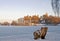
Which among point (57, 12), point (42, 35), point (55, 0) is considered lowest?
point (42, 35)

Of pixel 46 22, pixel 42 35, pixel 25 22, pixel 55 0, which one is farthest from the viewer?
pixel 25 22

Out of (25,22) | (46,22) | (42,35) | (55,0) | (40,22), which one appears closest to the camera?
(55,0)

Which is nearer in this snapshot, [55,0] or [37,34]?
[55,0]

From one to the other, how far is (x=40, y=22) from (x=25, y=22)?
9160 mm

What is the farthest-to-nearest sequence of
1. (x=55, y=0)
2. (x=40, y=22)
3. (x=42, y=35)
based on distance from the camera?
(x=40, y=22) → (x=42, y=35) → (x=55, y=0)

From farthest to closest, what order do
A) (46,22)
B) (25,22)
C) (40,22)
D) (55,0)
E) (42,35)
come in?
(25,22)
(40,22)
(46,22)
(42,35)
(55,0)

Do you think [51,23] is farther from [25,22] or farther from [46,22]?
[25,22]

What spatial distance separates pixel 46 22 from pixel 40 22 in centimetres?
944

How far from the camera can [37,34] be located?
1400 cm

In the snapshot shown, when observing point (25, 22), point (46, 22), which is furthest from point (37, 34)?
point (25, 22)

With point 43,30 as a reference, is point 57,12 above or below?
above

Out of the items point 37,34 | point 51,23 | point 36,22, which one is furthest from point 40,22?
point 37,34

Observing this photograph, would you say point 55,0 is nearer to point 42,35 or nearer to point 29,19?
point 42,35

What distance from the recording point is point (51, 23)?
212 feet
